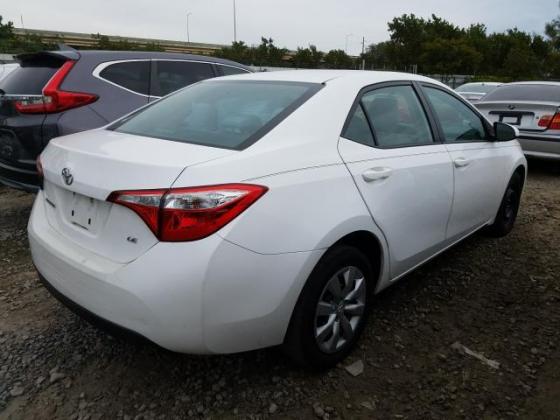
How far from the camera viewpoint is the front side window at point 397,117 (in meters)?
2.63

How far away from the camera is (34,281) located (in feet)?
11.0

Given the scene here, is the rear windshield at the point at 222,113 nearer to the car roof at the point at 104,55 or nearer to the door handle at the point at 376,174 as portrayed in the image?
the door handle at the point at 376,174

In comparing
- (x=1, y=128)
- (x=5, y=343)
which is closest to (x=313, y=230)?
(x=5, y=343)

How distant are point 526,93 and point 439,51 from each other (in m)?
34.1

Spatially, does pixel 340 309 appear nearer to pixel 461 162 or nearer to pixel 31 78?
pixel 461 162

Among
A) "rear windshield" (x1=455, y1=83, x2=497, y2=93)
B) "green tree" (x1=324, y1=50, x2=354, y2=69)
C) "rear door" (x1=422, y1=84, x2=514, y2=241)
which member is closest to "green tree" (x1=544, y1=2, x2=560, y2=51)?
"green tree" (x1=324, y1=50, x2=354, y2=69)

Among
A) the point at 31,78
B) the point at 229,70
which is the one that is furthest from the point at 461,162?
the point at 31,78

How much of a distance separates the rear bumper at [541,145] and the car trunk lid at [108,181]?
591 centimetres

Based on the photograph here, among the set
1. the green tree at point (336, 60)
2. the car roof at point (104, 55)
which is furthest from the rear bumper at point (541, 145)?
the green tree at point (336, 60)

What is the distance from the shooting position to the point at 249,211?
183cm

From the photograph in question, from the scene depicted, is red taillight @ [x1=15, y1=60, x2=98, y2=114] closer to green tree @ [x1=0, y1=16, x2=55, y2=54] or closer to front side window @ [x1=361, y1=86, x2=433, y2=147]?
front side window @ [x1=361, y1=86, x2=433, y2=147]

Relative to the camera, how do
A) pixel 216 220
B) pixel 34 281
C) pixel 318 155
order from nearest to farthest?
1. pixel 216 220
2. pixel 318 155
3. pixel 34 281

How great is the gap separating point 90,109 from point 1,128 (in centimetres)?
77

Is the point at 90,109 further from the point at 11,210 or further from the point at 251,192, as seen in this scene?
the point at 251,192
